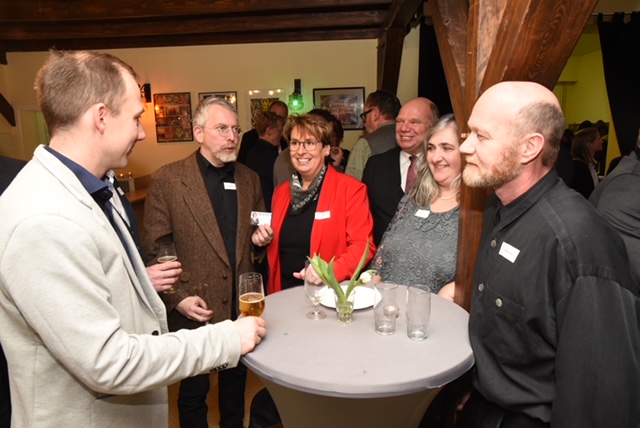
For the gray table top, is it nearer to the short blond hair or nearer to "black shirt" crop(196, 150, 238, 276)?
"black shirt" crop(196, 150, 238, 276)

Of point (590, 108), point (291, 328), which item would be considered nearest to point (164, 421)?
point (291, 328)

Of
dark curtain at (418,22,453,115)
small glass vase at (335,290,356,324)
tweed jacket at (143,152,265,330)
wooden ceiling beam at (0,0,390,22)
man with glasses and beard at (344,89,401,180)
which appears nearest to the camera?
small glass vase at (335,290,356,324)

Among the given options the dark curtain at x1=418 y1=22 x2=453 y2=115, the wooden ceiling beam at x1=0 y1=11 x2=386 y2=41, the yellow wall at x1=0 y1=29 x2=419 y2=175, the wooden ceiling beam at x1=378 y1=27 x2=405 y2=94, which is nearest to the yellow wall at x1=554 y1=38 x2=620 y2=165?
the dark curtain at x1=418 y1=22 x2=453 y2=115

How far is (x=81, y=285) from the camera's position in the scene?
0.95m

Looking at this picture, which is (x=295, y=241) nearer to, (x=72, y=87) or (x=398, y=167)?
(x=398, y=167)

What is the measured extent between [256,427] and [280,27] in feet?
16.7

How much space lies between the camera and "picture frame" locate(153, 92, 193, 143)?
23.9 ft

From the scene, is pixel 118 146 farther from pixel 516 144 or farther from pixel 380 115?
pixel 380 115

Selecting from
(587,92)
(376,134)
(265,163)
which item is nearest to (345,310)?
(376,134)

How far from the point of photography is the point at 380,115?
3680mm

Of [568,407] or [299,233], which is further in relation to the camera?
[299,233]

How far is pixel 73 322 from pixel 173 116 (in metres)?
6.94

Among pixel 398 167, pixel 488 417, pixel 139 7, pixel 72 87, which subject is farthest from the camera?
pixel 139 7

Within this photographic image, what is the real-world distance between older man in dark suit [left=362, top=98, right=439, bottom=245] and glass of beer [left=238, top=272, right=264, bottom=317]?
132 centimetres
